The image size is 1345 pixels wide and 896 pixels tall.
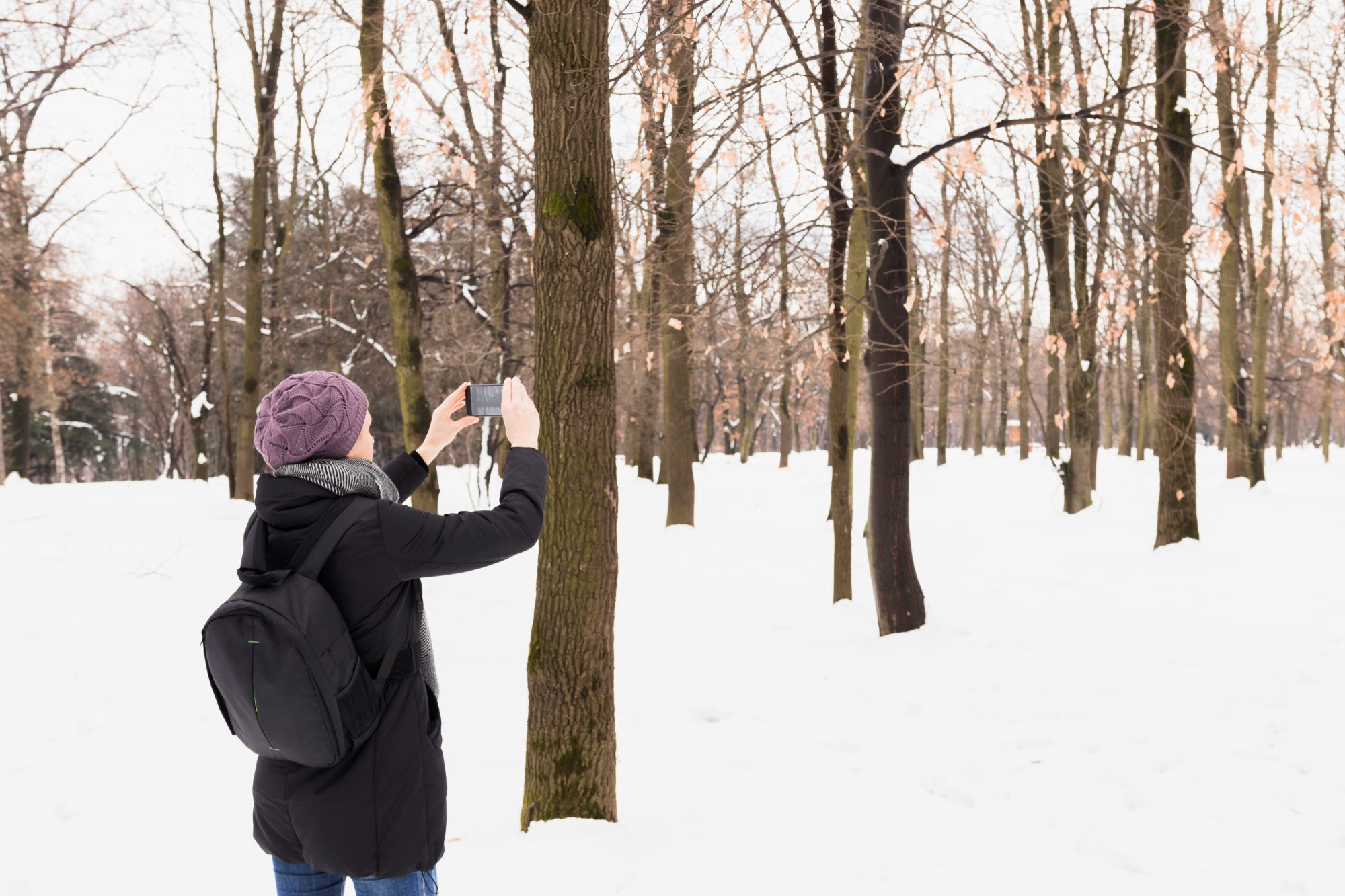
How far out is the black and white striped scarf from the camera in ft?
6.06

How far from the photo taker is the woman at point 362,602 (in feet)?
6.07

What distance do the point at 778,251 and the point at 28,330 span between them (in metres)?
19.9

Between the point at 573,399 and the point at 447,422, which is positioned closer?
the point at 447,422

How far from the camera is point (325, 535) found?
5.98 feet

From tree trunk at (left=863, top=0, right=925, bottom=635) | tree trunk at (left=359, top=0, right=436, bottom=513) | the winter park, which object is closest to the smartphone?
the winter park

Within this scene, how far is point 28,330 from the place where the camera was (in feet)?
65.0

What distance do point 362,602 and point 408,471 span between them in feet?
2.37

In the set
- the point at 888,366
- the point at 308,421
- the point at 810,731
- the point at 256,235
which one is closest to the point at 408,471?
the point at 308,421

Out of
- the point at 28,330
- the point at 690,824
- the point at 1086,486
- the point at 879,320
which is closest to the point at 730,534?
the point at 1086,486

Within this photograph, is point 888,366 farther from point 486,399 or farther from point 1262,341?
point 1262,341

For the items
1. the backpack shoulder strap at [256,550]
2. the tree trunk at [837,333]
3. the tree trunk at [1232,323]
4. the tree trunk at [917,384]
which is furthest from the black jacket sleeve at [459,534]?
the tree trunk at [1232,323]

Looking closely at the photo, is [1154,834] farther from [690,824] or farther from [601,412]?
[601,412]

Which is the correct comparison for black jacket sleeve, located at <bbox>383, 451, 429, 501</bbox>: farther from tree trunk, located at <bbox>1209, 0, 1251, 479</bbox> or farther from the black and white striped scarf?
tree trunk, located at <bbox>1209, 0, 1251, 479</bbox>

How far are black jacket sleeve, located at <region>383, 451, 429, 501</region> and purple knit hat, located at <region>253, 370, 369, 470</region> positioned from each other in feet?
1.77
